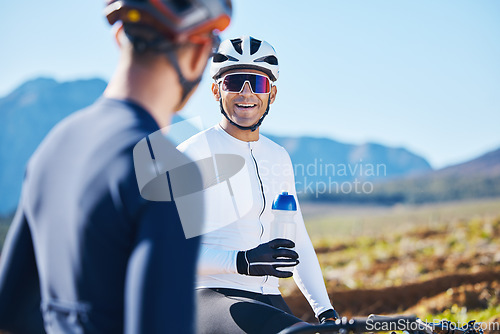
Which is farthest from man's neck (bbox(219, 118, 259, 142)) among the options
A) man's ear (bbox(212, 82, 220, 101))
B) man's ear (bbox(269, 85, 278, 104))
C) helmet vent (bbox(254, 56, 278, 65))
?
helmet vent (bbox(254, 56, 278, 65))

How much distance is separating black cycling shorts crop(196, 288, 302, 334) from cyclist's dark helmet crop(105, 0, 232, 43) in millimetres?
1550

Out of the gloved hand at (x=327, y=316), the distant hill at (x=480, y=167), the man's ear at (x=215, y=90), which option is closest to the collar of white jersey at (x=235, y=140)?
the man's ear at (x=215, y=90)

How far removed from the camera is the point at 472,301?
969 cm

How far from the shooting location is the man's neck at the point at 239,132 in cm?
360

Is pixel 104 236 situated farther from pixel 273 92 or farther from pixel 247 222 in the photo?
pixel 273 92

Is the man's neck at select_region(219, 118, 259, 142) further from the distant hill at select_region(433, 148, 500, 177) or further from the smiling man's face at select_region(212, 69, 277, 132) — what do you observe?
the distant hill at select_region(433, 148, 500, 177)

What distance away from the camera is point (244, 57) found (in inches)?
145

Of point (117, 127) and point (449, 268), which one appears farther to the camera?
point (449, 268)

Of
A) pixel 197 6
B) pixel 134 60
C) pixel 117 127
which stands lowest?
pixel 117 127

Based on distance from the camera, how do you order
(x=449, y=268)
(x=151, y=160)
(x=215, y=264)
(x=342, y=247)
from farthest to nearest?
1. (x=342, y=247)
2. (x=449, y=268)
3. (x=215, y=264)
4. (x=151, y=160)

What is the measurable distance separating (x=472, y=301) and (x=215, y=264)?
26.7 feet

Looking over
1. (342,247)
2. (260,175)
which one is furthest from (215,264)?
(342,247)

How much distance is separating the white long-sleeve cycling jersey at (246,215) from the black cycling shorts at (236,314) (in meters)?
0.07

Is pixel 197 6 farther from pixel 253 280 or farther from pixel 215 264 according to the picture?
pixel 253 280
